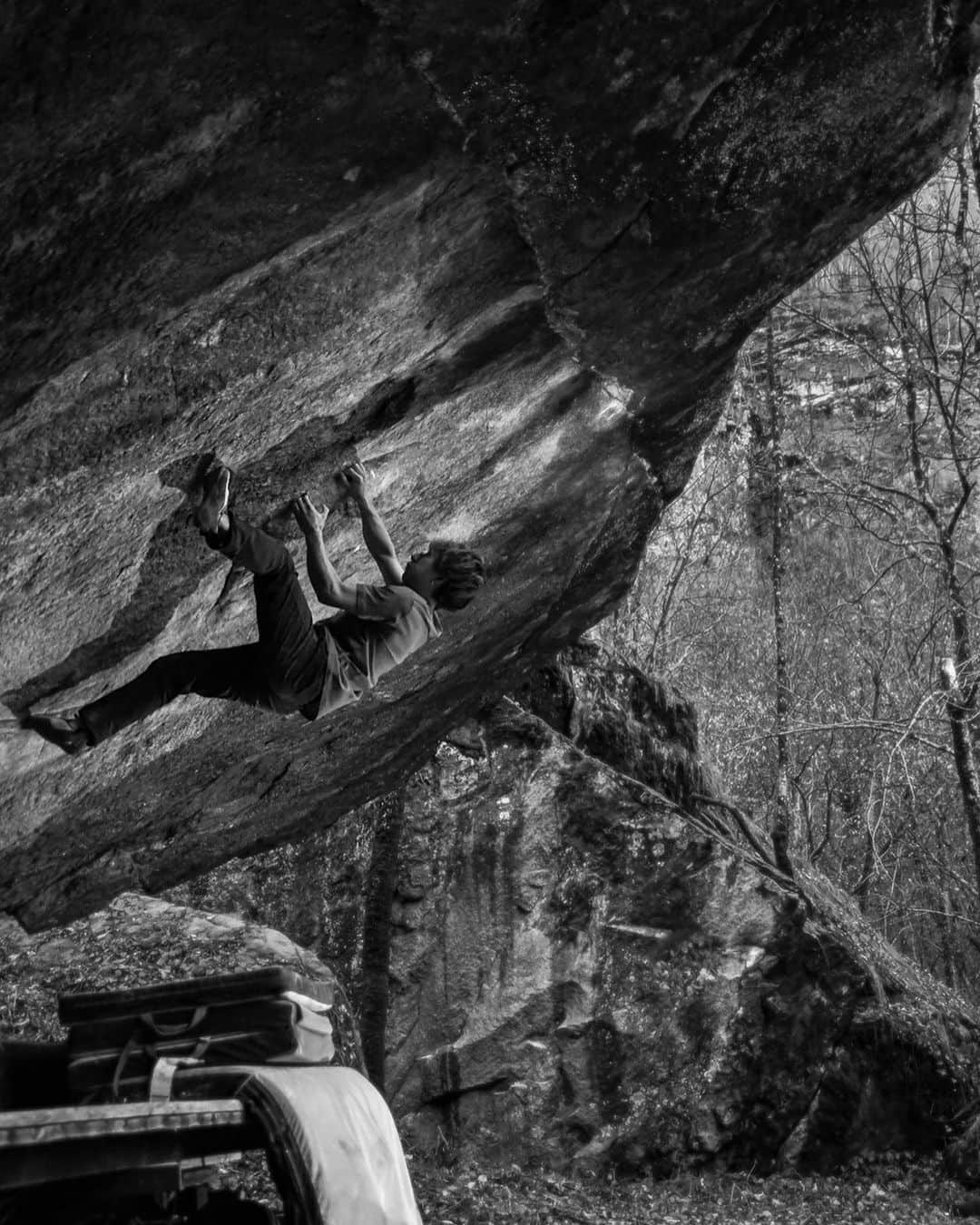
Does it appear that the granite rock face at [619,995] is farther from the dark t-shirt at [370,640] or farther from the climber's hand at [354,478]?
the climber's hand at [354,478]

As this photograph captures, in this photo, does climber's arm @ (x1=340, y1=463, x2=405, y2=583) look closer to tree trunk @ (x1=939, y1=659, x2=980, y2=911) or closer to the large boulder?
the large boulder

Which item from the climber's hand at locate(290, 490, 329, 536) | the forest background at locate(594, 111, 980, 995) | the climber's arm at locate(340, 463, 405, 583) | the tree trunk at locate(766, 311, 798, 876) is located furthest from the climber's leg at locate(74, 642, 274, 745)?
the tree trunk at locate(766, 311, 798, 876)

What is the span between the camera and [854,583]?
20.6 meters

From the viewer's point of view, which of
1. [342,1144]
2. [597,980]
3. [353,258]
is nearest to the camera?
[342,1144]

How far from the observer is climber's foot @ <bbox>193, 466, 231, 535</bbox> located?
4.89 m

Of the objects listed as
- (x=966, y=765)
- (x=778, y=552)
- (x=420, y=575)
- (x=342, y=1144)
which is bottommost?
(x=342, y=1144)

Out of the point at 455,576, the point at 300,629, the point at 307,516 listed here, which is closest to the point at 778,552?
the point at 455,576

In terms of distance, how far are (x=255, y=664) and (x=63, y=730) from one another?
79cm

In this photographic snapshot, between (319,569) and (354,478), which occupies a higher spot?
(354,478)

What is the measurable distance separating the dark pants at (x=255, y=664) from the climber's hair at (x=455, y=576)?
65 centimetres

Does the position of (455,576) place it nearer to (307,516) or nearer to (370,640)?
(370,640)

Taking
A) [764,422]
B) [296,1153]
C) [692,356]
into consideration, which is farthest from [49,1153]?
[764,422]

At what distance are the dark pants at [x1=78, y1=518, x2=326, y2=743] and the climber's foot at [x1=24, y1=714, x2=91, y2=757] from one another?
0.03 meters

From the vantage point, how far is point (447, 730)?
31.9 feet
